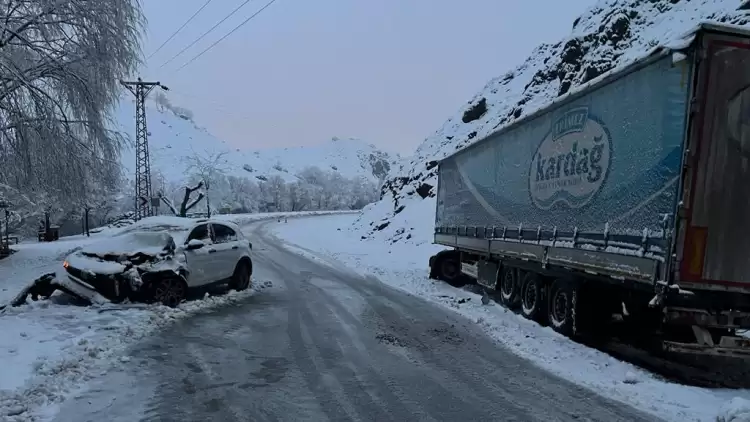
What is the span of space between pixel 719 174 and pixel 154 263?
910 cm

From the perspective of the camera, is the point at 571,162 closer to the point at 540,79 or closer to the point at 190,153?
the point at 540,79

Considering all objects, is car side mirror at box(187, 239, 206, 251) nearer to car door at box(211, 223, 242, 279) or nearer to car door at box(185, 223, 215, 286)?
car door at box(185, 223, 215, 286)

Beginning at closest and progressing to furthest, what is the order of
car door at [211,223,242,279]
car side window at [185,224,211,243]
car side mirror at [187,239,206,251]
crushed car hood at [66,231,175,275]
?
crushed car hood at [66,231,175,275]
car side mirror at [187,239,206,251]
car side window at [185,224,211,243]
car door at [211,223,242,279]

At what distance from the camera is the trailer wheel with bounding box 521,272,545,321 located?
9867 millimetres

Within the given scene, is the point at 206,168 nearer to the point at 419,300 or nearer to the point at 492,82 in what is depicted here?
the point at 492,82

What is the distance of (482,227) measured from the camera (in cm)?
1327

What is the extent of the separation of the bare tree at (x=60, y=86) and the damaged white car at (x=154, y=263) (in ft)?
9.74

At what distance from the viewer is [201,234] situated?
11766 millimetres

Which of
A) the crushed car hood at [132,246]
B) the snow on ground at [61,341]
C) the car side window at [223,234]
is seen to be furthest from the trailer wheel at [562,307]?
the car side window at [223,234]

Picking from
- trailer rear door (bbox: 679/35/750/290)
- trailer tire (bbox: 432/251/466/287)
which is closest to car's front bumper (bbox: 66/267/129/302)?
trailer rear door (bbox: 679/35/750/290)

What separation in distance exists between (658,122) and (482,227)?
6.97m

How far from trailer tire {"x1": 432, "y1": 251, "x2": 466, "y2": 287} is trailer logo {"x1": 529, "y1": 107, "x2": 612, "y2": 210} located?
19.8ft

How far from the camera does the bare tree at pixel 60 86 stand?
460 inches

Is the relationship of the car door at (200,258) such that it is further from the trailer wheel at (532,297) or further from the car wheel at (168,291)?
the trailer wheel at (532,297)
